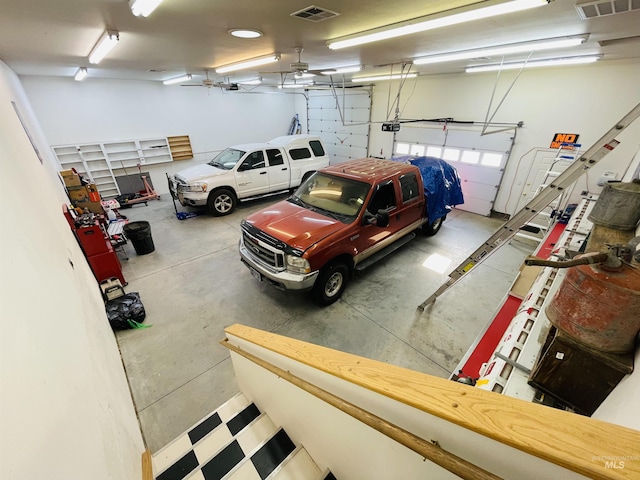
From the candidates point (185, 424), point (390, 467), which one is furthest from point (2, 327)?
point (185, 424)

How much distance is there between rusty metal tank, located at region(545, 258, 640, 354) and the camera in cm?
120

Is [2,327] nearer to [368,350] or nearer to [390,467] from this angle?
[390,467]

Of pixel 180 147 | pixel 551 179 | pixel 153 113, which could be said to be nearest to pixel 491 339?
pixel 551 179

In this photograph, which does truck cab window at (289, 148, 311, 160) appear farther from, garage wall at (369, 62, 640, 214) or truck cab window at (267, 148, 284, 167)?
garage wall at (369, 62, 640, 214)

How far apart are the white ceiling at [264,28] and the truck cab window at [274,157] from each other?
11.1 feet

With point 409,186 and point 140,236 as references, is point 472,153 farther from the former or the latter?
point 140,236

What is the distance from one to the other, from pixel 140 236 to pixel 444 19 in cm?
617

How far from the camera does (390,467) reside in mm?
1172

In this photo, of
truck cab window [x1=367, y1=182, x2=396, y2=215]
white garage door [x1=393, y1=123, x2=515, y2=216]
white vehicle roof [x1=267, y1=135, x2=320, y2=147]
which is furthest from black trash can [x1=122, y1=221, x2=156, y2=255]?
white garage door [x1=393, y1=123, x2=515, y2=216]

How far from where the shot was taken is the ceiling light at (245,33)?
122 inches

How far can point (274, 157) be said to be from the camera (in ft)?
26.1

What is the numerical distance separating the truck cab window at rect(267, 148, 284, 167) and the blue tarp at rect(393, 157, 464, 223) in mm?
3851

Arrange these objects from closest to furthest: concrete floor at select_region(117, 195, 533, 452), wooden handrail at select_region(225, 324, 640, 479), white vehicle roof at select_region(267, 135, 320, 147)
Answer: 1. wooden handrail at select_region(225, 324, 640, 479)
2. concrete floor at select_region(117, 195, 533, 452)
3. white vehicle roof at select_region(267, 135, 320, 147)

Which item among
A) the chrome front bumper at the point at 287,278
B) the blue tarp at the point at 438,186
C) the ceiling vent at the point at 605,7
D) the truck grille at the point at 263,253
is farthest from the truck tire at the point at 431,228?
the ceiling vent at the point at 605,7
